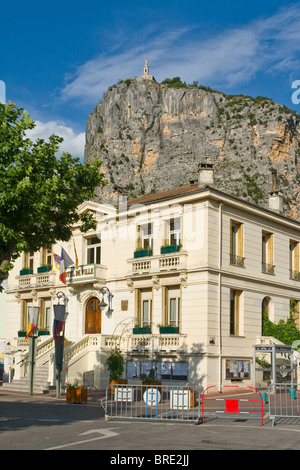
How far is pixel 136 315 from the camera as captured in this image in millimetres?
30875

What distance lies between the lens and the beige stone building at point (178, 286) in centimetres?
2811

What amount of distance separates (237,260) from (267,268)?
119 inches

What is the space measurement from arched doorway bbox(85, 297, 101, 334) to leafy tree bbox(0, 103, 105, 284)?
15.0m

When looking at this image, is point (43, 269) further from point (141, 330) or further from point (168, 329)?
point (168, 329)

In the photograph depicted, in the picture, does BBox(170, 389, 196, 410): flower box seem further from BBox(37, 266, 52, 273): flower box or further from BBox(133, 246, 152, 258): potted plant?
BBox(37, 266, 52, 273): flower box

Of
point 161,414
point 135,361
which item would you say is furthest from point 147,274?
point 161,414

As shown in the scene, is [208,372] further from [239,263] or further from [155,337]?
[239,263]

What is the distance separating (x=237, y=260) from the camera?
30125 millimetres

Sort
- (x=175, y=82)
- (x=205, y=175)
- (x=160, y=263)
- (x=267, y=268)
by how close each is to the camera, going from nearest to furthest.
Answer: (x=160, y=263), (x=205, y=175), (x=267, y=268), (x=175, y=82)

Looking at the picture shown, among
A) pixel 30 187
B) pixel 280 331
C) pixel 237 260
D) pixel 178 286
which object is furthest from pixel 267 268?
pixel 30 187

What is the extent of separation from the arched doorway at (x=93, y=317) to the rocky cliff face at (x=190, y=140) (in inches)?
3578

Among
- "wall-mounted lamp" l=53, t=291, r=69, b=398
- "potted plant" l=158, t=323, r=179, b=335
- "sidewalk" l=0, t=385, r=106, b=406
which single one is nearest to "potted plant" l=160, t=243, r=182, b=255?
"potted plant" l=158, t=323, r=179, b=335

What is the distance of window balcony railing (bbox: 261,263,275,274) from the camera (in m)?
32.1

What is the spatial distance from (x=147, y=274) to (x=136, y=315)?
8.02ft
